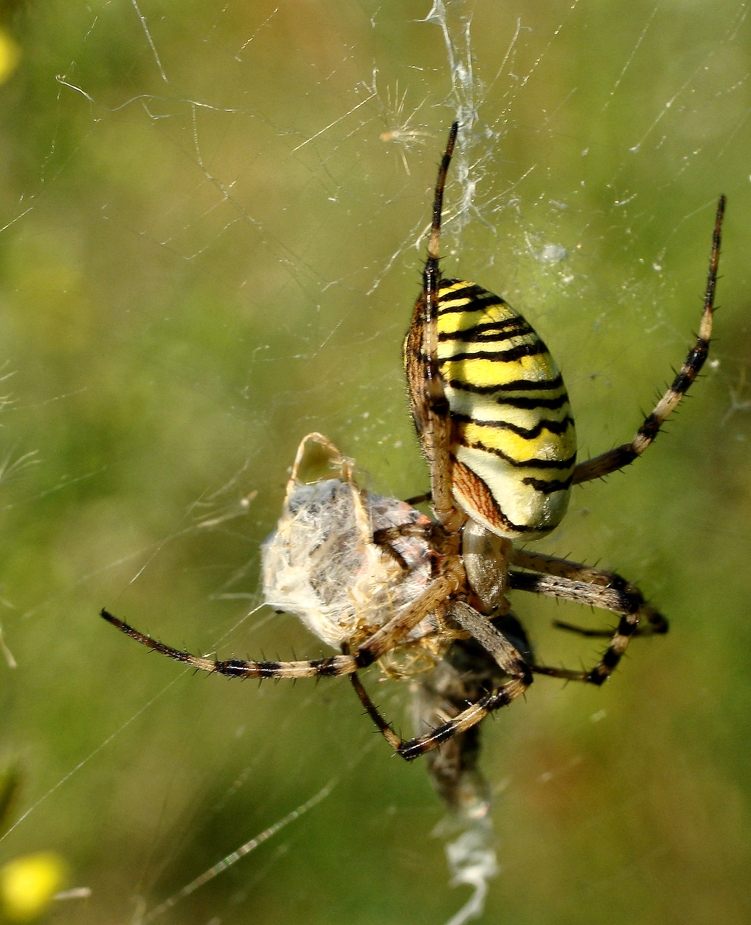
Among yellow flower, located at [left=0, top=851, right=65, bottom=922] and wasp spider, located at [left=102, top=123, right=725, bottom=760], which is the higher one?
wasp spider, located at [left=102, top=123, right=725, bottom=760]

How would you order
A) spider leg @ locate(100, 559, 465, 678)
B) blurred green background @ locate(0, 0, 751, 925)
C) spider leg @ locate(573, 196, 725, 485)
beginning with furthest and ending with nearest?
blurred green background @ locate(0, 0, 751, 925) < spider leg @ locate(573, 196, 725, 485) < spider leg @ locate(100, 559, 465, 678)

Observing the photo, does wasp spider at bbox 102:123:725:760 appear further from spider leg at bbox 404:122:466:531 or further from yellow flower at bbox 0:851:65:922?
yellow flower at bbox 0:851:65:922

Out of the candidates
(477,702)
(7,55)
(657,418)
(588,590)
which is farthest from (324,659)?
(7,55)

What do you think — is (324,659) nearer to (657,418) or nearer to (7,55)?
(657,418)

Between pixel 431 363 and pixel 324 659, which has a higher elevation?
pixel 431 363

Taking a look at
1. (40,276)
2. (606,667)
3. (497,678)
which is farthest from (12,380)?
(606,667)

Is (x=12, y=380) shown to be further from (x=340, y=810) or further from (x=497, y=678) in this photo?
(x=340, y=810)

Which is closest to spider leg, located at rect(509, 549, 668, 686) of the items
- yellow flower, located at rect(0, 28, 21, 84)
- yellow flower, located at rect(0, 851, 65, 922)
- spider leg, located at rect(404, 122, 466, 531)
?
spider leg, located at rect(404, 122, 466, 531)
